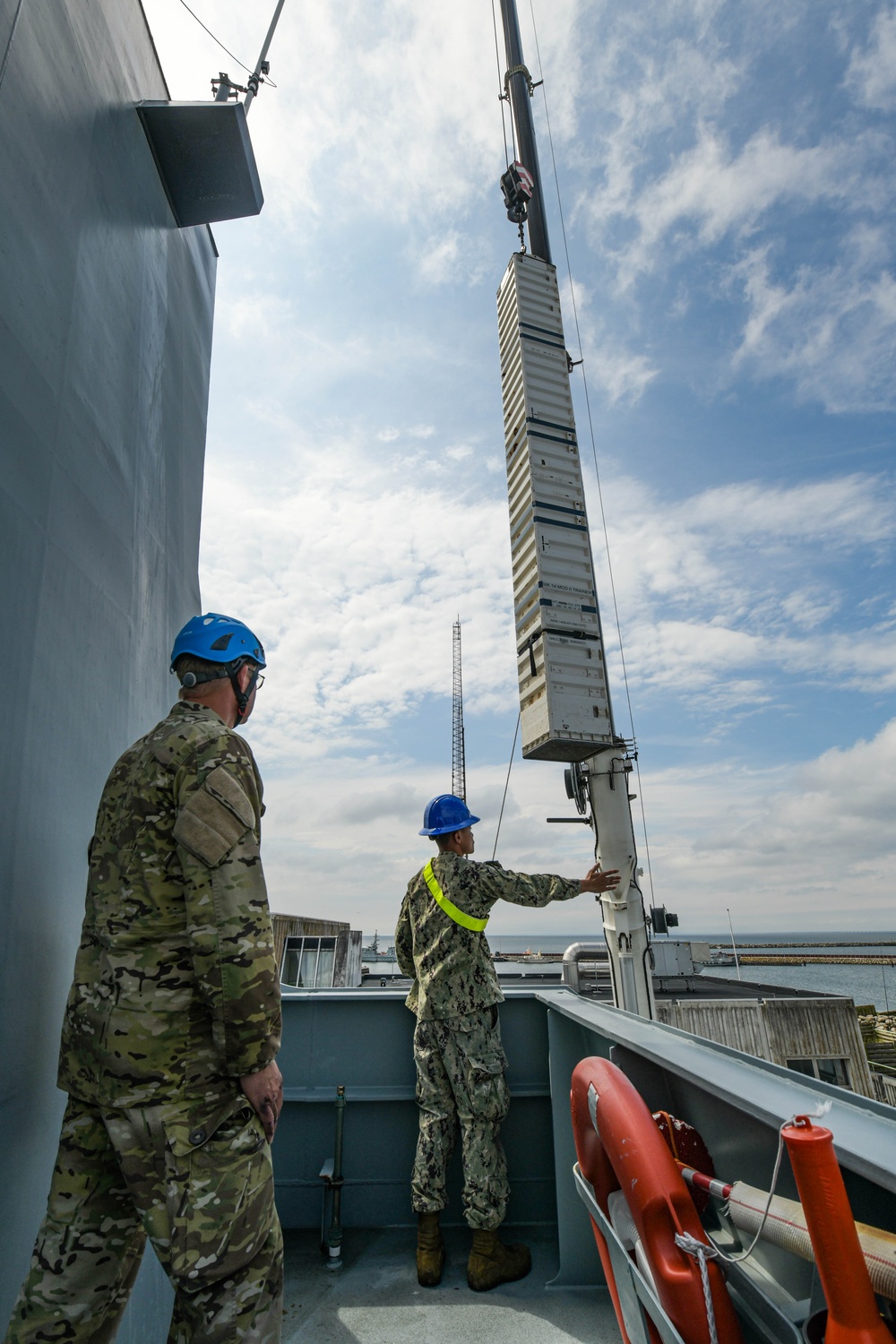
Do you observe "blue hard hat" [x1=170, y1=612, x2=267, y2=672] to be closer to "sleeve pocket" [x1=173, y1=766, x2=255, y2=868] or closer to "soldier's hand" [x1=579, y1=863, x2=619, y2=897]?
"sleeve pocket" [x1=173, y1=766, x2=255, y2=868]

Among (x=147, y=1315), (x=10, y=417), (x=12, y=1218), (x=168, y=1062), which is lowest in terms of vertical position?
(x=147, y=1315)

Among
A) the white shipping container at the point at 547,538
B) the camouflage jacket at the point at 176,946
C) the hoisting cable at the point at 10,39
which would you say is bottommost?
the camouflage jacket at the point at 176,946

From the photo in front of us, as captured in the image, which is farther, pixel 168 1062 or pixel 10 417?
pixel 10 417

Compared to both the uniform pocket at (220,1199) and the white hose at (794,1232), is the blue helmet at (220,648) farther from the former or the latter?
the white hose at (794,1232)

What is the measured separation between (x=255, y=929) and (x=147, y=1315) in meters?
1.63

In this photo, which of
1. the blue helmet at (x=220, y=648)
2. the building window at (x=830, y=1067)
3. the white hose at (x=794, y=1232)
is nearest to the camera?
the white hose at (x=794, y=1232)

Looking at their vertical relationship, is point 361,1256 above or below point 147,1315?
below

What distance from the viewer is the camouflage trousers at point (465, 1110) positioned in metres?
3.03

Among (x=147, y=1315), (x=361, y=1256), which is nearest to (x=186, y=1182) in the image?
(x=147, y=1315)

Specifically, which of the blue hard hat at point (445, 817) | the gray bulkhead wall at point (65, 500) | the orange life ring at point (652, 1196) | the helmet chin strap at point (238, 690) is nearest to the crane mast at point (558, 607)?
the blue hard hat at point (445, 817)

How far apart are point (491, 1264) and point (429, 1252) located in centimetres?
27

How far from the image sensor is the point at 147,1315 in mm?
2123

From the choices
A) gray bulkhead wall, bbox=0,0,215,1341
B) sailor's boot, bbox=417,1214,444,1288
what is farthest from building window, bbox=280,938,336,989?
gray bulkhead wall, bbox=0,0,215,1341

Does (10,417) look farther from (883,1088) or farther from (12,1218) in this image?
(883,1088)
